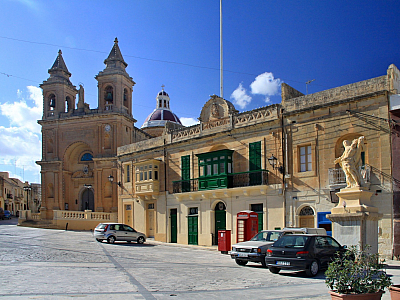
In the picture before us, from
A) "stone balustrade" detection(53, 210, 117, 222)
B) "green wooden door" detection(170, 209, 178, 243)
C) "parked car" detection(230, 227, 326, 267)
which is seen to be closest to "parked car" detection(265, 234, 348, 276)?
"parked car" detection(230, 227, 326, 267)

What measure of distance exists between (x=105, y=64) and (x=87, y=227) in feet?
65.6

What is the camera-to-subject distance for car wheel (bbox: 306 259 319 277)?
1221 centimetres

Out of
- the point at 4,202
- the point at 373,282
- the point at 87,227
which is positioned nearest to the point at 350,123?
the point at 373,282

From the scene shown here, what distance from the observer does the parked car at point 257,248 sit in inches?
583

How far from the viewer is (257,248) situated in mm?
14859

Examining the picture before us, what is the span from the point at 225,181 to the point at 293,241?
11.8 metres

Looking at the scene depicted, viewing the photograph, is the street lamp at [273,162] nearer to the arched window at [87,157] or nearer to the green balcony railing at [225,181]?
the green balcony railing at [225,181]

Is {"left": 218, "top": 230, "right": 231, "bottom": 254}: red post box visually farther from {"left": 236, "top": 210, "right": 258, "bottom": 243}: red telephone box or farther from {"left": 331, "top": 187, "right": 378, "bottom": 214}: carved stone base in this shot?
{"left": 331, "top": 187, "right": 378, "bottom": 214}: carved stone base

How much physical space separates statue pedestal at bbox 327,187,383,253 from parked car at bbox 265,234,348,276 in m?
0.60

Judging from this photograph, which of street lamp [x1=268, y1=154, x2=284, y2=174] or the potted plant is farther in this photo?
street lamp [x1=268, y1=154, x2=284, y2=174]

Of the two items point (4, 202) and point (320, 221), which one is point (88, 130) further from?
point (4, 202)

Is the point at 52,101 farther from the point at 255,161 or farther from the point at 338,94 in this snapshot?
the point at 338,94

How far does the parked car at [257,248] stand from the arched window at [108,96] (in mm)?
34023

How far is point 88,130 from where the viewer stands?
46906mm
